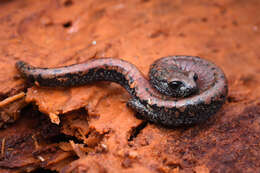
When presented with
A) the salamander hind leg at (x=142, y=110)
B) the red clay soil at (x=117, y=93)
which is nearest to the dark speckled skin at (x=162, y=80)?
the salamander hind leg at (x=142, y=110)

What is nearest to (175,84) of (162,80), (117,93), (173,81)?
(173,81)

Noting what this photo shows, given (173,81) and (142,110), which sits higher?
(173,81)

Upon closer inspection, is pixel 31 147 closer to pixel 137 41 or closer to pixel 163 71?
A: pixel 163 71

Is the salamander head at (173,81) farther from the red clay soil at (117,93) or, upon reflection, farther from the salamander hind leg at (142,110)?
the red clay soil at (117,93)

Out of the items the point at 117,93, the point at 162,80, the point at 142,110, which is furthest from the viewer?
the point at 117,93

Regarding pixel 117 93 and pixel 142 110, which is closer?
pixel 142 110

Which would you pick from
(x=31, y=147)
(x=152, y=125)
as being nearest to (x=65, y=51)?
(x=31, y=147)

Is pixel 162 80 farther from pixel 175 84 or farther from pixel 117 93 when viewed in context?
pixel 117 93
